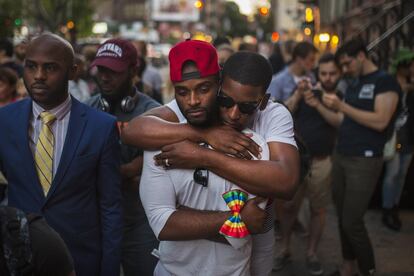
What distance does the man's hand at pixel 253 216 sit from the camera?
251cm

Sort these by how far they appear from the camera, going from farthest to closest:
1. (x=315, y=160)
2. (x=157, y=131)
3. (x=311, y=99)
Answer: (x=315, y=160) → (x=311, y=99) → (x=157, y=131)

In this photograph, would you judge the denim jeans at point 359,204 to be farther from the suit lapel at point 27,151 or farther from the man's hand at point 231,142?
the suit lapel at point 27,151

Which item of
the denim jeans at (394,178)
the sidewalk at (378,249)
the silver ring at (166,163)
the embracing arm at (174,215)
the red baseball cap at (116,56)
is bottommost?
the sidewalk at (378,249)

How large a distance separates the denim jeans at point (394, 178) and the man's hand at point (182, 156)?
202 inches

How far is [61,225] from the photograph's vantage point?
9.75 ft

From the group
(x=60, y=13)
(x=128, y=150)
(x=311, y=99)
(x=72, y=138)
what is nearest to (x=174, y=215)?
(x=72, y=138)

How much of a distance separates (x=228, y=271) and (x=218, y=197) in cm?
34

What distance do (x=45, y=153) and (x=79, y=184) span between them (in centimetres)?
24

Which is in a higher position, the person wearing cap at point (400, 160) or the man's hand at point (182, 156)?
the man's hand at point (182, 156)

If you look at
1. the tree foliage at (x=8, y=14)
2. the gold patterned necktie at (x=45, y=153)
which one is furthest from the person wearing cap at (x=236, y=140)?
the tree foliage at (x=8, y=14)

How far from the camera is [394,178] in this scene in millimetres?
7219

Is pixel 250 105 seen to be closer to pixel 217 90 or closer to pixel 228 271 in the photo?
pixel 217 90

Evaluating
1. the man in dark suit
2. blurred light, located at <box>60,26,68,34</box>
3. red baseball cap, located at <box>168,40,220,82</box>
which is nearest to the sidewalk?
the man in dark suit

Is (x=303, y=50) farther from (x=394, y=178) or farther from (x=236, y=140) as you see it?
(x=236, y=140)
